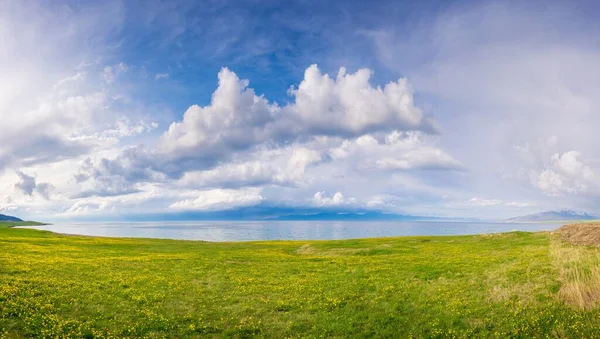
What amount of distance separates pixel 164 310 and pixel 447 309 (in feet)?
62.1

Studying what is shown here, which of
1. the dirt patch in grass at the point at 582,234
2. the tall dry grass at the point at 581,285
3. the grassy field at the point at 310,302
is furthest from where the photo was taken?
the dirt patch in grass at the point at 582,234

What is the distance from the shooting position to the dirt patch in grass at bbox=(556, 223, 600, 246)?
46.2m

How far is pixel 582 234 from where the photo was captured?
5147 cm

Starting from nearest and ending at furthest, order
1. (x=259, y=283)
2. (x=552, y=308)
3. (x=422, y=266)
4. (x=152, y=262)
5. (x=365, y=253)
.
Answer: (x=552, y=308), (x=259, y=283), (x=422, y=266), (x=152, y=262), (x=365, y=253)

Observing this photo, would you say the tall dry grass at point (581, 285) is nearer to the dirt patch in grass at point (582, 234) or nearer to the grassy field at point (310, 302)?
the grassy field at point (310, 302)

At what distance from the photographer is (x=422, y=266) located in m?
38.2

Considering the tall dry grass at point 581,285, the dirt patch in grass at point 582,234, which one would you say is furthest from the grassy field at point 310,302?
the dirt patch in grass at point 582,234

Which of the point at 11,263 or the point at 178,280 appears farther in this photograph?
the point at 11,263

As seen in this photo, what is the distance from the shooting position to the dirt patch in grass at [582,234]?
4622cm

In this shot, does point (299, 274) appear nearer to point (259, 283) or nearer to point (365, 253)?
point (259, 283)

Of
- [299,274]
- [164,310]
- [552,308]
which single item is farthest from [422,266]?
[164,310]

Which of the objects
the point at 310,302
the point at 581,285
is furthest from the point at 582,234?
the point at 310,302

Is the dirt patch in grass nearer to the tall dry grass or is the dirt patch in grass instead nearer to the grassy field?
the grassy field

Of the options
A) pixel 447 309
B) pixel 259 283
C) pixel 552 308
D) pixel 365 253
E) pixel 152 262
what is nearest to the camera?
pixel 552 308
